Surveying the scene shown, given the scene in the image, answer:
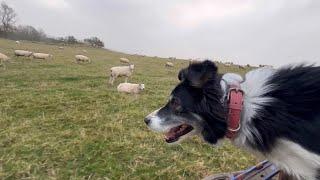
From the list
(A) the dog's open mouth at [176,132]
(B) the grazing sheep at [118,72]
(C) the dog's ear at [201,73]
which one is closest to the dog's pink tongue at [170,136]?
(A) the dog's open mouth at [176,132]

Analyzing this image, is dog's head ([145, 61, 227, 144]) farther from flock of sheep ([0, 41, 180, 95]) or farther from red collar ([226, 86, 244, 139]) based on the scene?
flock of sheep ([0, 41, 180, 95])

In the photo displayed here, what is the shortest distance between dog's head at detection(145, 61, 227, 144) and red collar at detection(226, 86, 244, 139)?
0.27ft

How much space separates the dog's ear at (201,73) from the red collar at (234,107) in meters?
0.31

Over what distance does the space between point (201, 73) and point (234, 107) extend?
0.58 metres

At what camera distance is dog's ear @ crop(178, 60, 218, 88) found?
4.84 m

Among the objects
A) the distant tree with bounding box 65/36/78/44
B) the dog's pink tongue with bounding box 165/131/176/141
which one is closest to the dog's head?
the dog's pink tongue with bounding box 165/131/176/141

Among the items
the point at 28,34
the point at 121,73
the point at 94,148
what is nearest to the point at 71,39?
the point at 28,34

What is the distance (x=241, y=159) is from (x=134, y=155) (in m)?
1.94

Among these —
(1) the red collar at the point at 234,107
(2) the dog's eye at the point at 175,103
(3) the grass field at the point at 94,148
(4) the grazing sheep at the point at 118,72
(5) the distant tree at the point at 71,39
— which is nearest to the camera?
(1) the red collar at the point at 234,107

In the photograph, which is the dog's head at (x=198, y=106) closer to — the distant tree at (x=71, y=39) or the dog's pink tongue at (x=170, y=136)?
the dog's pink tongue at (x=170, y=136)

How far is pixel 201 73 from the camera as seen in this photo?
16.0 feet

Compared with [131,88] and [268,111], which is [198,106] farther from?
[131,88]

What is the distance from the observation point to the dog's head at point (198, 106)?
476 cm

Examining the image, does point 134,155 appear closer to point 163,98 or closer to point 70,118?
point 70,118
